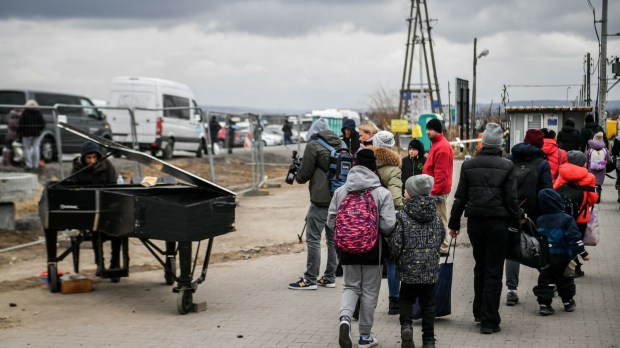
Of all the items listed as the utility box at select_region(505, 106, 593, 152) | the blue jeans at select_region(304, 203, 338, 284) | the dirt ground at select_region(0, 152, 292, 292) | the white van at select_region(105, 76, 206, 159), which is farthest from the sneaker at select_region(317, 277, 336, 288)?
the white van at select_region(105, 76, 206, 159)

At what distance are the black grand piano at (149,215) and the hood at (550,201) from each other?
3123 mm

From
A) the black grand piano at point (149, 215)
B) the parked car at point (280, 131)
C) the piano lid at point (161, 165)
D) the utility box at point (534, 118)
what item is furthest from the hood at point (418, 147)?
the parked car at point (280, 131)

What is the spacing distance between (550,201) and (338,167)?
7.58 feet

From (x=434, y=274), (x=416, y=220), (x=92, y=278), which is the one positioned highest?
(x=416, y=220)

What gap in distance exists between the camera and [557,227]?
8586mm

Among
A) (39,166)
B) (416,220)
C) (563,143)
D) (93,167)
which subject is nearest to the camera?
(416,220)

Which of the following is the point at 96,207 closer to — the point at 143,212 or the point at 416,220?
the point at 143,212

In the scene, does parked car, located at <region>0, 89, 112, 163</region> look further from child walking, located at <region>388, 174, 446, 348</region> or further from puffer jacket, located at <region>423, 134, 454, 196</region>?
child walking, located at <region>388, 174, 446, 348</region>

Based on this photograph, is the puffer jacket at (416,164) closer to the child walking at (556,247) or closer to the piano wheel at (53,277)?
the child walking at (556,247)

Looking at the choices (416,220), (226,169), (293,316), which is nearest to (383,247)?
(416,220)

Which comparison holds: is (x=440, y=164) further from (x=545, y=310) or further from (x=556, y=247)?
(x=545, y=310)

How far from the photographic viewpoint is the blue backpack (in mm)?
9594

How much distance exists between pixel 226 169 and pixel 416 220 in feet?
62.4

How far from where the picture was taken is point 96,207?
947 cm
